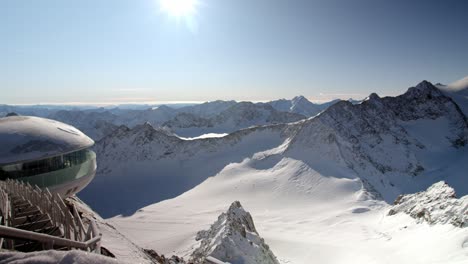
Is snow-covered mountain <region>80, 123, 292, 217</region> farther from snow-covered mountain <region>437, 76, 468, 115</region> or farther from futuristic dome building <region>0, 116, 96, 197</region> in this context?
snow-covered mountain <region>437, 76, 468, 115</region>

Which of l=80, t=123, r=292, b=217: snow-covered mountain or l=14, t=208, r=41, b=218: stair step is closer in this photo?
l=14, t=208, r=41, b=218: stair step

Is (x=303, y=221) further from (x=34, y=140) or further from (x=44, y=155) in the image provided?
(x=34, y=140)

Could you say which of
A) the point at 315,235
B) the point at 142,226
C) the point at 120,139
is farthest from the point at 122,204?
the point at 315,235

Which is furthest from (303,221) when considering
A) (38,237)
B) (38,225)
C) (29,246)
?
(38,237)

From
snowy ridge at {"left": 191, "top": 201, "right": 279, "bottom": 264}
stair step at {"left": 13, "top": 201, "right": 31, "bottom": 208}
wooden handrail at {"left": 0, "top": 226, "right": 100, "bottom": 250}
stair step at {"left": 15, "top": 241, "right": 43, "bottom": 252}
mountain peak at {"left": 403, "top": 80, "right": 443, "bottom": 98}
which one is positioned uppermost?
mountain peak at {"left": 403, "top": 80, "right": 443, "bottom": 98}

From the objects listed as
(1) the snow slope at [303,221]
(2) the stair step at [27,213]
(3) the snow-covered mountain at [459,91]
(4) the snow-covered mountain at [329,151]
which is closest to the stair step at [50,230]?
(2) the stair step at [27,213]

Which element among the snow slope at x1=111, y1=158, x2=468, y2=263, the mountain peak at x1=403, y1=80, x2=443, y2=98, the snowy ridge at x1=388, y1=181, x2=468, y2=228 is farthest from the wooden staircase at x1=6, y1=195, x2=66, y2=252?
the mountain peak at x1=403, y1=80, x2=443, y2=98
